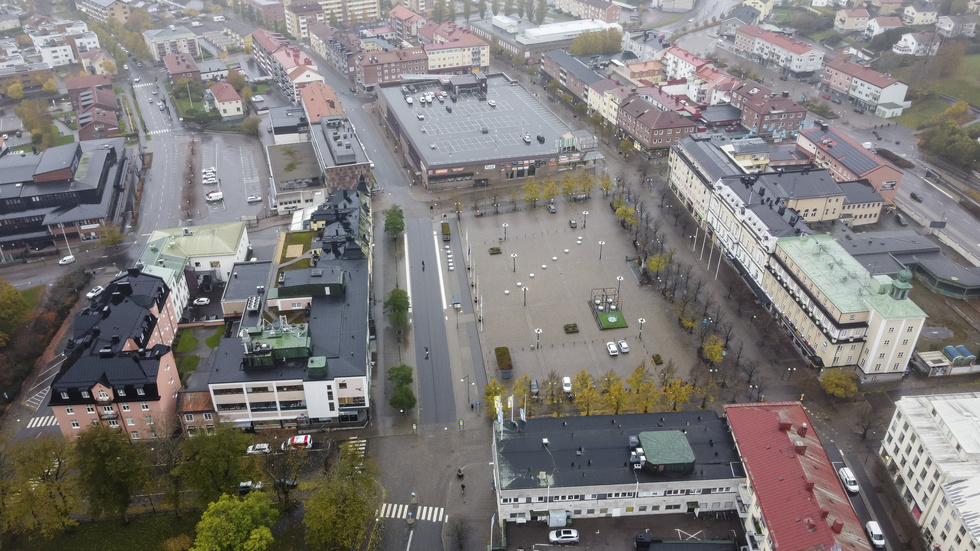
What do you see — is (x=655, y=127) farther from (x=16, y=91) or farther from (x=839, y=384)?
(x=16, y=91)

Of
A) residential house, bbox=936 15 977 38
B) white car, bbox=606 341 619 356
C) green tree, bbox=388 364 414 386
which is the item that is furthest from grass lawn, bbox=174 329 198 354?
residential house, bbox=936 15 977 38

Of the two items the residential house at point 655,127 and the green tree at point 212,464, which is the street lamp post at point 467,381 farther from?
the residential house at point 655,127

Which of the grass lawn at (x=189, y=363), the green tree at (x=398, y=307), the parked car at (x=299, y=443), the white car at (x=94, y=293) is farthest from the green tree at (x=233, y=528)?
the white car at (x=94, y=293)

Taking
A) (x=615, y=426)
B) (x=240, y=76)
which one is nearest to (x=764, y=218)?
(x=615, y=426)

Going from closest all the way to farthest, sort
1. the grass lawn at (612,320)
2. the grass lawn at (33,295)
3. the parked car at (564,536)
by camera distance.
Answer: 1. the parked car at (564,536)
2. the grass lawn at (612,320)
3. the grass lawn at (33,295)

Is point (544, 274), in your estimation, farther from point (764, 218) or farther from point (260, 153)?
point (260, 153)

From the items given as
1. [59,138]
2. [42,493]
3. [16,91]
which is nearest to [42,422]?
[42,493]
